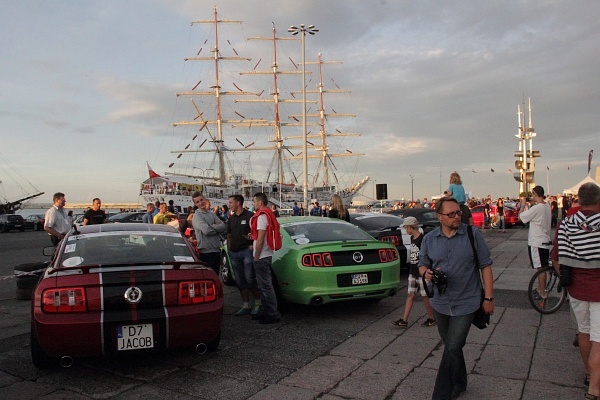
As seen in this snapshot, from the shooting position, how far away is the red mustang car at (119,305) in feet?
14.1

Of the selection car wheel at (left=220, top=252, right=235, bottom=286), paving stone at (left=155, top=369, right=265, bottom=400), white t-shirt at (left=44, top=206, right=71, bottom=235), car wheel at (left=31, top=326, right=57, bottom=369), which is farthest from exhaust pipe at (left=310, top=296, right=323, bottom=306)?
white t-shirt at (left=44, top=206, right=71, bottom=235)

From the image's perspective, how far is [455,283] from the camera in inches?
146

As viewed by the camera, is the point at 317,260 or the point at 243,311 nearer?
the point at 317,260

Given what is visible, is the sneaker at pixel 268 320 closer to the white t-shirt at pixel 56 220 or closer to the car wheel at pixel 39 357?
the car wheel at pixel 39 357

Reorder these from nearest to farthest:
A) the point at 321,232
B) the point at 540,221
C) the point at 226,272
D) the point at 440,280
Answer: the point at 440,280
the point at 540,221
the point at 321,232
the point at 226,272

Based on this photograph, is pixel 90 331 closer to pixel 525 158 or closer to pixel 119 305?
pixel 119 305

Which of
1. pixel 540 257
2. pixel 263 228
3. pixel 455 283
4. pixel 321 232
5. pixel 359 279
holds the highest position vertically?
pixel 263 228

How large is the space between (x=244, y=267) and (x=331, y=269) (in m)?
1.40

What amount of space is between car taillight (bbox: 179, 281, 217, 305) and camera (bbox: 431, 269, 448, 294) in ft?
7.20

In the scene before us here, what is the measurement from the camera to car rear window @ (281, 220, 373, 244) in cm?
726

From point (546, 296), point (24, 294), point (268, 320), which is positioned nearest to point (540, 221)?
point (546, 296)

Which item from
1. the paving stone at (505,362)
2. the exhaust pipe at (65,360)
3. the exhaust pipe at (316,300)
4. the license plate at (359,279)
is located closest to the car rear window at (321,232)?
the license plate at (359,279)

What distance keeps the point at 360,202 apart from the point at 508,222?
72.5 meters

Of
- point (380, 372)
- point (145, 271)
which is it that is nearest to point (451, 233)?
point (380, 372)
